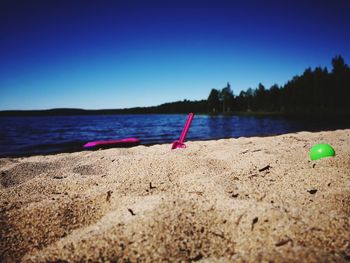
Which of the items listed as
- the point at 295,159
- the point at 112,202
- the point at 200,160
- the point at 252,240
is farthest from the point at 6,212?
the point at 295,159

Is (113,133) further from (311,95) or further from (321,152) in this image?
(311,95)

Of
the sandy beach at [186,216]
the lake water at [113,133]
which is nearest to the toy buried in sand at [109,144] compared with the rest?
the lake water at [113,133]

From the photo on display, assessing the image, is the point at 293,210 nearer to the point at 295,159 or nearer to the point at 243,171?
the point at 243,171

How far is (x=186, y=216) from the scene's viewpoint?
182cm

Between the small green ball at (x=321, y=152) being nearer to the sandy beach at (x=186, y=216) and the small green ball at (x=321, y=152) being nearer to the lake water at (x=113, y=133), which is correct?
the sandy beach at (x=186, y=216)

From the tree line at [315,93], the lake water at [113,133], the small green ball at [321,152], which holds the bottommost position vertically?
the lake water at [113,133]

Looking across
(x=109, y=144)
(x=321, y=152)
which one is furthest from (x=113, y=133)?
(x=321, y=152)

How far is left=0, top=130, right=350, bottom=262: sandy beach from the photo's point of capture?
1.47 m

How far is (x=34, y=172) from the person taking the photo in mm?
3742

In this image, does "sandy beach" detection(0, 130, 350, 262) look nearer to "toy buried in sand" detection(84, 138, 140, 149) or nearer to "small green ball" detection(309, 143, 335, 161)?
"small green ball" detection(309, 143, 335, 161)

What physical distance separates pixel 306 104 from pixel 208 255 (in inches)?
2593

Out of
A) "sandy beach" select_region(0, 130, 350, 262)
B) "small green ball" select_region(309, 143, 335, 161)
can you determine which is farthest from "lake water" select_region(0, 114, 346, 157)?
"small green ball" select_region(309, 143, 335, 161)

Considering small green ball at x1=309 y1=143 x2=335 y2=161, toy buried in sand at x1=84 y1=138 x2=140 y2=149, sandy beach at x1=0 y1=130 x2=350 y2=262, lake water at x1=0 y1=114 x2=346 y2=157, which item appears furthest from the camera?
lake water at x1=0 y1=114 x2=346 y2=157

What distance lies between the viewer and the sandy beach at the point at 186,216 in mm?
1472
